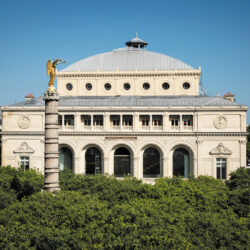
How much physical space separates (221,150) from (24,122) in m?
38.9

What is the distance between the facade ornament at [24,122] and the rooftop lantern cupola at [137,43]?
33.0 m

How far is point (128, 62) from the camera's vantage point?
94062 mm

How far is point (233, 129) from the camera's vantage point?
80.0 m

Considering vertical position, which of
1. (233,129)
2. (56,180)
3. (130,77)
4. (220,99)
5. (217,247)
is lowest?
(217,247)

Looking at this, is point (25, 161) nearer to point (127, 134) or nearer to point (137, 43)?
point (127, 134)

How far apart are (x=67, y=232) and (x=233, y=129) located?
171 feet

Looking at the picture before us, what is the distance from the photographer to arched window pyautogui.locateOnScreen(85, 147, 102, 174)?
3324 inches

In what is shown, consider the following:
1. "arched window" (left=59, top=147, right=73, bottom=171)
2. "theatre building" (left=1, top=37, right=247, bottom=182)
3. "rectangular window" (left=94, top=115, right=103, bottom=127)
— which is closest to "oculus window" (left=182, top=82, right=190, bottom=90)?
"theatre building" (left=1, top=37, right=247, bottom=182)

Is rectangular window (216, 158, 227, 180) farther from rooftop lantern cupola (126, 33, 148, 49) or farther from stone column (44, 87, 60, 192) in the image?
stone column (44, 87, 60, 192)

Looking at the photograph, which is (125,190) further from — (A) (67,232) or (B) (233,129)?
(B) (233,129)

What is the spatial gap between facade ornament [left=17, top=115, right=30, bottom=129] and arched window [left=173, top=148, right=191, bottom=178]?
97.6ft

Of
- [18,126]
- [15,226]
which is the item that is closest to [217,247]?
[15,226]

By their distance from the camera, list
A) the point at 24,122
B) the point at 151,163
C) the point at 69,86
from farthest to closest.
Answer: the point at 69,86 → the point at 24,122 → the point at 151,163

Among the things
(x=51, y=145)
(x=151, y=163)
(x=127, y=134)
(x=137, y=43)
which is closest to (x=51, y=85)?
(x=51, y=145)
